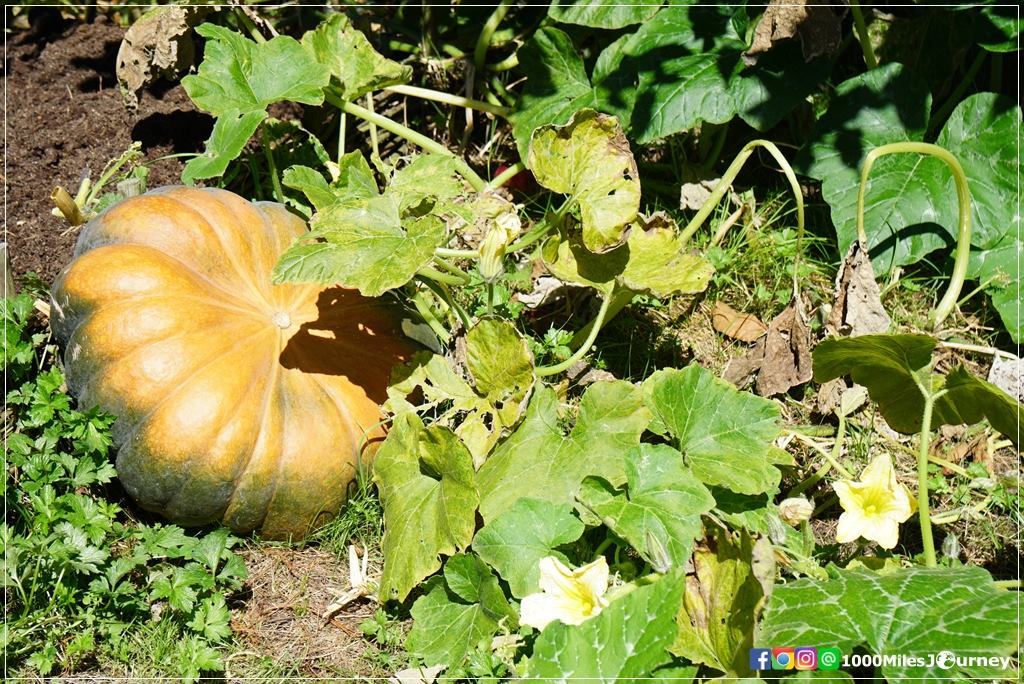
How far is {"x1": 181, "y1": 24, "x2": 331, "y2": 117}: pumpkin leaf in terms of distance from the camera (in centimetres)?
303

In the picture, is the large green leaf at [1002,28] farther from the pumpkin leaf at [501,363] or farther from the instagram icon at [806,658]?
the instagram icon at [806,658]

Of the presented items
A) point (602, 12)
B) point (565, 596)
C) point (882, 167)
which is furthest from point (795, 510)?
point (602, 12)

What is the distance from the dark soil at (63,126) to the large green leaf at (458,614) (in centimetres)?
181

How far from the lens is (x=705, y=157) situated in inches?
146

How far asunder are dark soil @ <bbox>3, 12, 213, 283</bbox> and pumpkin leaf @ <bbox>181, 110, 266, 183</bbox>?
69 centimetres

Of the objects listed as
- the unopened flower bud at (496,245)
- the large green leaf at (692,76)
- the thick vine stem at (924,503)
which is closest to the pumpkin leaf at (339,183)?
the unopened flower bud at (496,245)

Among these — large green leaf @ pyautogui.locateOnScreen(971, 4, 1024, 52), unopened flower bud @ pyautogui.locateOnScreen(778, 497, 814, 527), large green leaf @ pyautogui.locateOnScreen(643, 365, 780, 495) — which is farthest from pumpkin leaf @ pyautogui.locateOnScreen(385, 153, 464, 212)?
large green leaf @ pyautogui.locateOnScreen(971, 4, 1024, 52)

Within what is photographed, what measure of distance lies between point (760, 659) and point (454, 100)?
2.38 m

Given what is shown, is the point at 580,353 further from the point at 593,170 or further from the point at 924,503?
the point at 924,503

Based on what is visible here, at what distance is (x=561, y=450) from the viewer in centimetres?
256

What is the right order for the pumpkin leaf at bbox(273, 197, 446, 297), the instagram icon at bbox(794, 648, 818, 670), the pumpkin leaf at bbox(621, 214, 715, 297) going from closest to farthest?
the instagram icon at bbox(794, 648, 818, 670) < the pumpkin leaf at bbox(273, 197, 446, 297) < the pumpkin leaf at bbox(621, 214, 715, 297)

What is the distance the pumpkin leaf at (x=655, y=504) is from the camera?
2.19 m

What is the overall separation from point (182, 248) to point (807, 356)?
191 centimetres

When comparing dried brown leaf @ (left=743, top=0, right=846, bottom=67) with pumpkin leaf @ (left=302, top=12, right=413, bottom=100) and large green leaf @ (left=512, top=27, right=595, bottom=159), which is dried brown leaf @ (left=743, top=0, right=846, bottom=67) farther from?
pumpkin leaf @ (left=302, top=12, right=413, bottom=100)
